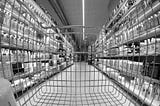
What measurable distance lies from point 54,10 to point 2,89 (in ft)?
16.1

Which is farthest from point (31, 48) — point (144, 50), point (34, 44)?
point (144, 50)

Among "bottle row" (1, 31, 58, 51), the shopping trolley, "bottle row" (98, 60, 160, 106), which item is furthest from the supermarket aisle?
"bottle row" (1, 31, 58, 51)

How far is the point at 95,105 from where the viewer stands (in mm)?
657

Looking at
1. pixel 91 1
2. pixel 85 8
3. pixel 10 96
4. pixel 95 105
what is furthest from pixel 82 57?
pixel 85 8

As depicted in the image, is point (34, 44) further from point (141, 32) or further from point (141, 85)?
point (141, 32)

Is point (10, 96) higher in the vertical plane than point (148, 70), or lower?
higher

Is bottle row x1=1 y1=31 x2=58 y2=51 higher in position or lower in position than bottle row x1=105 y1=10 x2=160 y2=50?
lower

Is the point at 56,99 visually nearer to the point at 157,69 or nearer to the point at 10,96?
the point at 10,96

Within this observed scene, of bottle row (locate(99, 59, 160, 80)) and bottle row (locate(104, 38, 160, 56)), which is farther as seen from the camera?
bottle row (locate(99, 59, 160, 80))

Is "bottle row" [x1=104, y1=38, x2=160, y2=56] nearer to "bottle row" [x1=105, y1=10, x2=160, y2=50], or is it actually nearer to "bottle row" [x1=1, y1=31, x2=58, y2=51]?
"bottle row" [x1=105, y1=10, x2=160, y2=50]

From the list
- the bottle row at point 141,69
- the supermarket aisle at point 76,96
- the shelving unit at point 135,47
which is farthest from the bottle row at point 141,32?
the supermarket aisle at point 76,96

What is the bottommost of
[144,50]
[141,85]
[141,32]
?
[141,85]

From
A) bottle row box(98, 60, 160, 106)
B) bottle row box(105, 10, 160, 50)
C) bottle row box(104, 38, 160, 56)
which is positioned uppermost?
bottle row box(105, 10, 160, 50)

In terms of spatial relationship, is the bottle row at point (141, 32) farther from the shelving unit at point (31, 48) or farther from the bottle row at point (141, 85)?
the shelving unit at point (31, 48)
